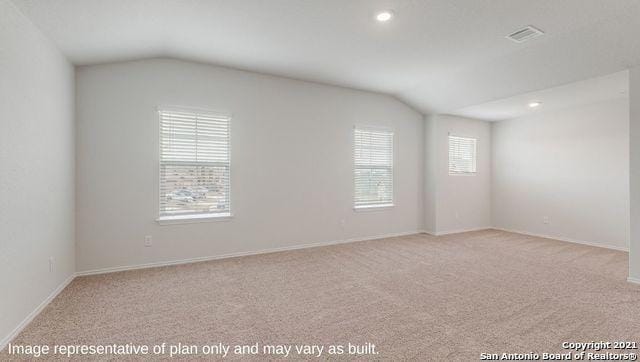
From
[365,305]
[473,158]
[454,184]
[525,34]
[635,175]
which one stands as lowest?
[365,305]

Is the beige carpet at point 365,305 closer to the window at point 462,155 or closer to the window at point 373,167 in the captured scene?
the window at point 373,167

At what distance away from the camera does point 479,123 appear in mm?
6777

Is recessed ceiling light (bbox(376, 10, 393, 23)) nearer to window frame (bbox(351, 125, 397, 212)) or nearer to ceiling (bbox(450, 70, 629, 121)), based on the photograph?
window frame (bbox(351, 125, 397, 212))

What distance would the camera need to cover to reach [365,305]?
2777mm

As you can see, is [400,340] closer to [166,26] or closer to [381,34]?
[381,34]

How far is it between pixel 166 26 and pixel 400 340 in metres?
3.65

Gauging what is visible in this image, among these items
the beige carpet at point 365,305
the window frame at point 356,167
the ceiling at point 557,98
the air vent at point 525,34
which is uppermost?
the air vent at point 525,34

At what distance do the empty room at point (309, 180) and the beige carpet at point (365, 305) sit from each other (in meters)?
0.03

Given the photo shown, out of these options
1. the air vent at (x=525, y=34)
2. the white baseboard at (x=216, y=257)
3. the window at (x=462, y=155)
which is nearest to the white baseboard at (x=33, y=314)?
the white baseboard at (x=216, y=257)

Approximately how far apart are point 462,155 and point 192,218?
5.58 m

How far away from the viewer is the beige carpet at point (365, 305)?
2.22 m

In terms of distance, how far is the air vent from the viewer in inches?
124

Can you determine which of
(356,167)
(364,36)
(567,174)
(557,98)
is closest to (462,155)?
(567,174)

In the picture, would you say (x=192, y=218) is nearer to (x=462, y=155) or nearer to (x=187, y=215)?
(x=187, y=215)
